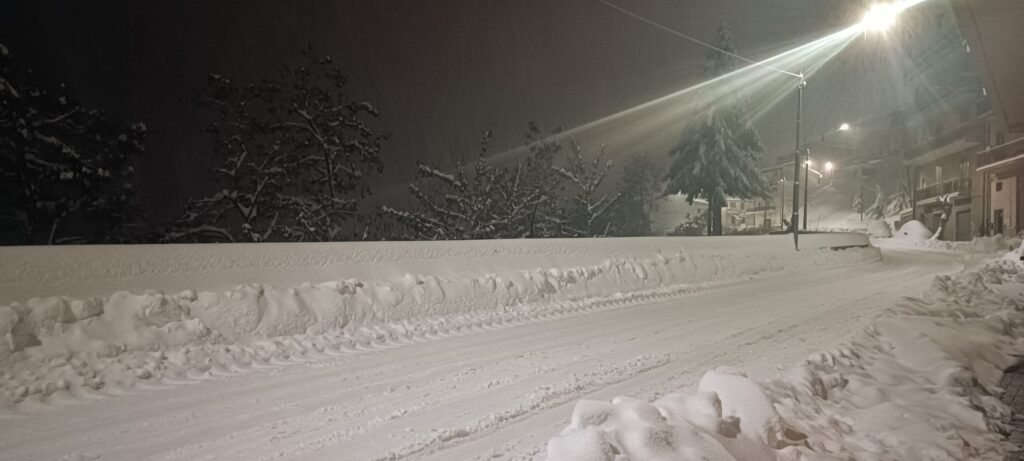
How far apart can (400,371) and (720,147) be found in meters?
28.5

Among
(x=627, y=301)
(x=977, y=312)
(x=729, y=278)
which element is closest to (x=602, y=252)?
(x=627, y=301)

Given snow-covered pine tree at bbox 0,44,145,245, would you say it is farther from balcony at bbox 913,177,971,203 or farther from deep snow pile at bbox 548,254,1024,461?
balcony at bbox 913,177,971,203

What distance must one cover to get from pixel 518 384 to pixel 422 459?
1.83m

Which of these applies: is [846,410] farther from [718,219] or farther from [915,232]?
[915,232]

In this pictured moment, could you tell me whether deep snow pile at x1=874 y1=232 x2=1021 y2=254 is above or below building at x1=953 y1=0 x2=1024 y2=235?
below

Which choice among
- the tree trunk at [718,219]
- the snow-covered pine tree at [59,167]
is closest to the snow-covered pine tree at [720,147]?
the tree trunk at [718,219]

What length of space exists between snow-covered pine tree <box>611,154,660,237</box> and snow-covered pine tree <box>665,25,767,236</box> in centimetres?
721

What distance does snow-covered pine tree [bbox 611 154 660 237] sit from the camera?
4143 centimetres

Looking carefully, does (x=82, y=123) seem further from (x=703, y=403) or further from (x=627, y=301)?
(x=703, y=403)

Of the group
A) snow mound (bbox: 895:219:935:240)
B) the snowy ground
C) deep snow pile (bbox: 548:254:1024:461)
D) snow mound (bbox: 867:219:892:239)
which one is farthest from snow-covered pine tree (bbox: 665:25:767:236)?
snow mound (bbox: 867:219:892:239)

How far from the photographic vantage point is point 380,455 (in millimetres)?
3744

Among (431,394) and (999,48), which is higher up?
(999,48)

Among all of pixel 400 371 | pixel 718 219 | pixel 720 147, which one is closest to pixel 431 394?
pixel 400 371

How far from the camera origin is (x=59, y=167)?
17016 millimetres
